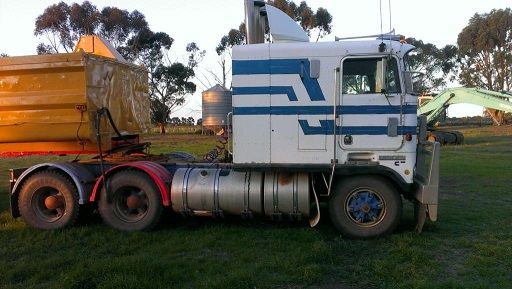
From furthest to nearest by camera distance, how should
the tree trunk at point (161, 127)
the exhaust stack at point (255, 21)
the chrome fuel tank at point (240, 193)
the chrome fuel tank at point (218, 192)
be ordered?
the tree trunk at point (161, 127)
the exhaust stack at point (255, 21)
the chrome fuel tank at point (218, 192)
the chrome fuel tank at point (240, 193)

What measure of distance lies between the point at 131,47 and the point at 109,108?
45.3 m

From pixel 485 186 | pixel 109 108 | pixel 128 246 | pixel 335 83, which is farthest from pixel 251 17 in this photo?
pixel 485 186

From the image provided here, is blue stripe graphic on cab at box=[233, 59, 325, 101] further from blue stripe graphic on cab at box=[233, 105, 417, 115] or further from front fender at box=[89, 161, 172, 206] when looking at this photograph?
front fender at box=[89, 161, 172, 206]

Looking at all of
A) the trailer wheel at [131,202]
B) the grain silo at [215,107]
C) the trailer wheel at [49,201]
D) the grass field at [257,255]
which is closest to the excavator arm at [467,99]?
the grain silo at [215,107]

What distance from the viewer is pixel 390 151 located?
7.69 metres

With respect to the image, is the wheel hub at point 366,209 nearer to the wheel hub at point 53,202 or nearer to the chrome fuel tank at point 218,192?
the chrome fuel tank at point 218,192

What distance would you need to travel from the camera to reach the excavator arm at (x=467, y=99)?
2867 centimetres

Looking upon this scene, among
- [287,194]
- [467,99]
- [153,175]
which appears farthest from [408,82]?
[467,99]

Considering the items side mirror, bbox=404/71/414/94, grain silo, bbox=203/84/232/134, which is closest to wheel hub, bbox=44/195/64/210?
grain silo, bbox=203/84/232/134

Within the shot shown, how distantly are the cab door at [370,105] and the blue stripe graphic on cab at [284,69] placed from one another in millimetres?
413

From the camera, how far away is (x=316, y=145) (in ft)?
25.7

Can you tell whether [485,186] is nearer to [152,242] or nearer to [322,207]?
[322,207]

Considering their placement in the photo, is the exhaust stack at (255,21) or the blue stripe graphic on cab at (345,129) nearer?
the blue stripe graphic on cab at (345,129)

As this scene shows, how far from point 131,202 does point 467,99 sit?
26252 mm
